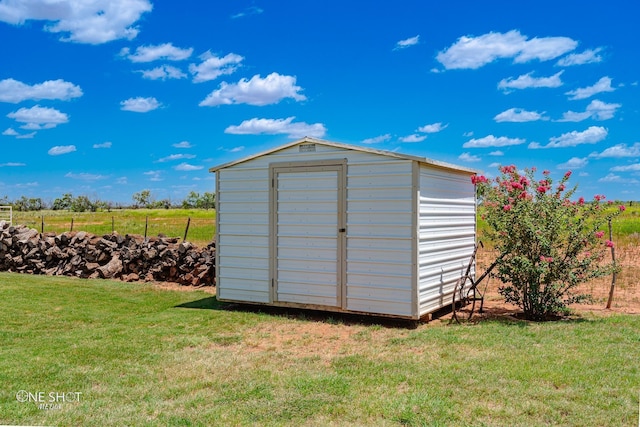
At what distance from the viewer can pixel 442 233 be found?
8.48m

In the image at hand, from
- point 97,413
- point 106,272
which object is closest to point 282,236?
point 97,413

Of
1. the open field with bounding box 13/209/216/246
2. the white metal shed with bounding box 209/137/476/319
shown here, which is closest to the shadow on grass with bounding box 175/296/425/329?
the white metal shed with bounding box 209/137/476/319

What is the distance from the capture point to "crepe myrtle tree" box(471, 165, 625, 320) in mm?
8031

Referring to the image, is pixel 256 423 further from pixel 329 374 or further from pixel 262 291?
pixel 262 291

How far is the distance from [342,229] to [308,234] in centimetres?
65

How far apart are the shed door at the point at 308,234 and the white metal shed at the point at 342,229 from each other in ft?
0.05

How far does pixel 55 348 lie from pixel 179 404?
2.76 metres

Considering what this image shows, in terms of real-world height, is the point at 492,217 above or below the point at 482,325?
above

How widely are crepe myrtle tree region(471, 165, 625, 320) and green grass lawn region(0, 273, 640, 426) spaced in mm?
634

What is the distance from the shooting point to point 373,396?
15.5 feet

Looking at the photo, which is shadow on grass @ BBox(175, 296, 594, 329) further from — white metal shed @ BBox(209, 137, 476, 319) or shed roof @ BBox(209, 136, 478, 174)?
shed roof @ BBox(209, 136, 478, 174)

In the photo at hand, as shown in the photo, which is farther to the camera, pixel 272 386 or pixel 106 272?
pixel 106 272

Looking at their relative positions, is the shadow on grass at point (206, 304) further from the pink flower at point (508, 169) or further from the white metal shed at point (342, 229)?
the pink flower at point (508, 169)

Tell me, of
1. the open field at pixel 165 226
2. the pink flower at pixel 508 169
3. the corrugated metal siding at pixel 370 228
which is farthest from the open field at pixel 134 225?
the pink flower at pixel 508 169
